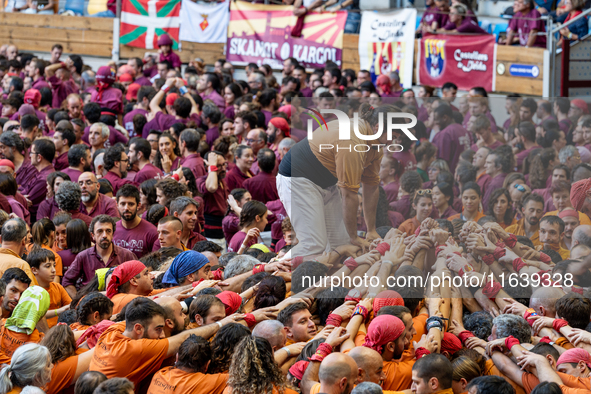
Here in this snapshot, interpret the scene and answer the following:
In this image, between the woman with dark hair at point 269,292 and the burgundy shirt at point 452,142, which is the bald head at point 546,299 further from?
the burgundy shirt at point 452,142

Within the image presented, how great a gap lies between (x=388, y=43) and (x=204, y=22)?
447cm

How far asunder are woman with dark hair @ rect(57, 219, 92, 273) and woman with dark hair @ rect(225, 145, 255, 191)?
230 centimetres

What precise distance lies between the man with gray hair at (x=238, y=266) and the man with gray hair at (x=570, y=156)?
3.77m

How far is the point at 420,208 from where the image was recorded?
5953 mm

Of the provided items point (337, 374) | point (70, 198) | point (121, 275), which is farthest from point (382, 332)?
point (70, 198)

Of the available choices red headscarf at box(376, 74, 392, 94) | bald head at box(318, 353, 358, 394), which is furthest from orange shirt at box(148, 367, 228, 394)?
red headscarf at box(376, 74, 392, 94)

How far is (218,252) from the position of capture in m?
6.56

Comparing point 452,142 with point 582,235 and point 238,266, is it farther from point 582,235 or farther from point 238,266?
point 238,266

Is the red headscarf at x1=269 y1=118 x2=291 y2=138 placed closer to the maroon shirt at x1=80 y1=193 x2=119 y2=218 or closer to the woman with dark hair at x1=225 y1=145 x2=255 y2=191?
the woman with dark hair at x1=225 y1=145 x2=255 y2=191

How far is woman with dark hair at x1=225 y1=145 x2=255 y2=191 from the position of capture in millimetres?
8297

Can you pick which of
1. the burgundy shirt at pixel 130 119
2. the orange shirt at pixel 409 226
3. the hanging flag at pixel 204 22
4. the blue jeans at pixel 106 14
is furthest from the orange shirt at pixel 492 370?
the blue jeans at pixel 106 14

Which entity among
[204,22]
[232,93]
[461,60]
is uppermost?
[204,22]

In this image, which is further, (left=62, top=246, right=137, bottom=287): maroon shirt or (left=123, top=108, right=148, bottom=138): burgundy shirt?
(left=123, top=108, right=148, bottom=138): burgundy shirt

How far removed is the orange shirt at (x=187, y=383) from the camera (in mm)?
4078
